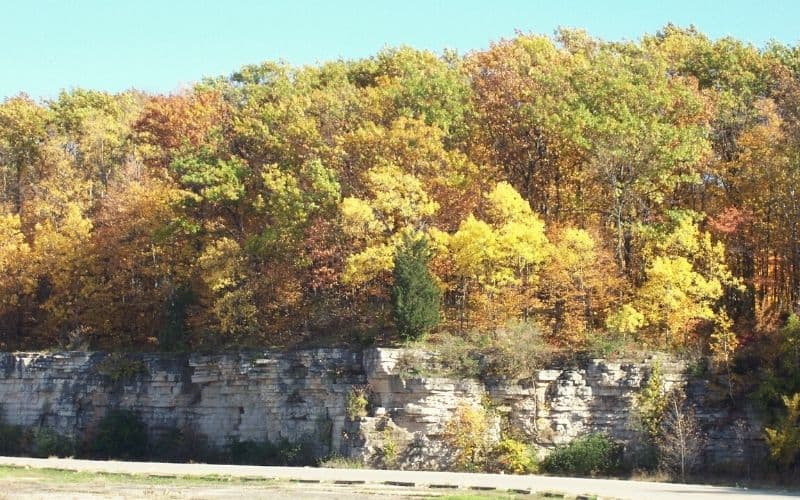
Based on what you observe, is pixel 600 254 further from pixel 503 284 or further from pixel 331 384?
pixel 331 384

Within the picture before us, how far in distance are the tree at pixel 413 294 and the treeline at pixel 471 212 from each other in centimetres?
51

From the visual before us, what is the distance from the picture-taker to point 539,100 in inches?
2062

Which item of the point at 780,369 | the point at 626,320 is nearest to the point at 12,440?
the point at 626,320

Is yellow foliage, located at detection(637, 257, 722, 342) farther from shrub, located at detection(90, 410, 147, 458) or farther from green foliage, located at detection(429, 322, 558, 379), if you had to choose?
shrub, located at detection(90, 410, 147, 458)

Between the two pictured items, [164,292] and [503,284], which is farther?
[164,292]

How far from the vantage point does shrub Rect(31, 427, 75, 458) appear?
2071 inches

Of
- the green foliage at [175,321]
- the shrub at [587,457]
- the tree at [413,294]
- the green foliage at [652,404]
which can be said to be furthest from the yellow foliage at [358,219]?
the green foliage at [652,404]

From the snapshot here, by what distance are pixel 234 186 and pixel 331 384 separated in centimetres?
1332

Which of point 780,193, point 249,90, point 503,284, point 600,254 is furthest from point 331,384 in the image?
point 249,90

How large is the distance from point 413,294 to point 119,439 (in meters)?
15.4

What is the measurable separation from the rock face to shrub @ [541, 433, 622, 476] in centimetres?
55

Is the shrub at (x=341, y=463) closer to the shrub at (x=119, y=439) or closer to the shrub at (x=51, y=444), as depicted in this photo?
the shrub at (x=119, y=439)

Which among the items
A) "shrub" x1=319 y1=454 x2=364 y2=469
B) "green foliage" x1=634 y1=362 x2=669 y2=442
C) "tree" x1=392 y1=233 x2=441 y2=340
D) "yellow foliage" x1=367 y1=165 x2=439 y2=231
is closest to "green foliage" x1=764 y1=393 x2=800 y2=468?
"green foliage" x1=634 y1=362 x2=669 y2=442

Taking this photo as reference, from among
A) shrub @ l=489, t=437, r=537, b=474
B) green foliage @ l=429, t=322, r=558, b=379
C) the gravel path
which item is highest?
green foliage @ l=429, t=322, r=558, b=379
